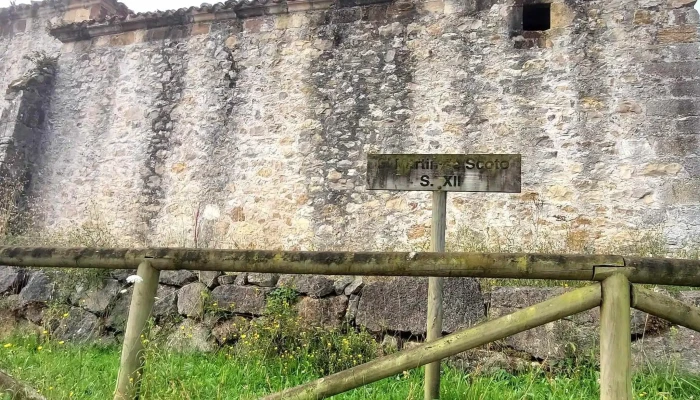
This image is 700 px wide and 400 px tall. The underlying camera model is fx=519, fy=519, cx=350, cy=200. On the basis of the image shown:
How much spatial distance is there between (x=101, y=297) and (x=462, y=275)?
395 cm

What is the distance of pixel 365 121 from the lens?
695cm

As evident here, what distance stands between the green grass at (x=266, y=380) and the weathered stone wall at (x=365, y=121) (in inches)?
103

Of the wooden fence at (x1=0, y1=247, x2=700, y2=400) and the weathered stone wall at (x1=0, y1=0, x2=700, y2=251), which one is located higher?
the weathered stone wall at (x1=0, y1=0, x2=700, y2=251)

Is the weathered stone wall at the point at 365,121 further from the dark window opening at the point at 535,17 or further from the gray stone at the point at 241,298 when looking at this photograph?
the gray stone at the point at 241,298

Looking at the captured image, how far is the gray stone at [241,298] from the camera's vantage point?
4426 mm

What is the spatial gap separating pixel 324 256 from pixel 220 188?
551cm

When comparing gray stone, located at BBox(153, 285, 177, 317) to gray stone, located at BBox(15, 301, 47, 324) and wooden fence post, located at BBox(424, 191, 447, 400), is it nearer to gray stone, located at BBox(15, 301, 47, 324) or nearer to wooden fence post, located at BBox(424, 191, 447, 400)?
gray stone, located at BBox(15, 301, 47, 324)

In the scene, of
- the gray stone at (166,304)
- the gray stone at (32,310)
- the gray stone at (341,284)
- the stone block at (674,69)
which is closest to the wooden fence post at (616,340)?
the gray stone at (341,284)

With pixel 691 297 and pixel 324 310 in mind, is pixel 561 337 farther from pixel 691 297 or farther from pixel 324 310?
pixel 324 310

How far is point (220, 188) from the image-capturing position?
737 centimetres

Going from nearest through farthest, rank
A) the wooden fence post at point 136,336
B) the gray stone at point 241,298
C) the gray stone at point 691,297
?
the wooden fence post at point 136,336, the gray stone at point 691,297, the gray stone at point 241,298

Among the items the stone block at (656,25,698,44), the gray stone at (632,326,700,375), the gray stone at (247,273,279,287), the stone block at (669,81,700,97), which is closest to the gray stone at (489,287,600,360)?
the gray stone at (632,326,700,375)

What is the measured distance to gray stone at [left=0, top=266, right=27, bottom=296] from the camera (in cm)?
507

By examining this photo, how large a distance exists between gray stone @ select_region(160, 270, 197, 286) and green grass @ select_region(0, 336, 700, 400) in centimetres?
83
